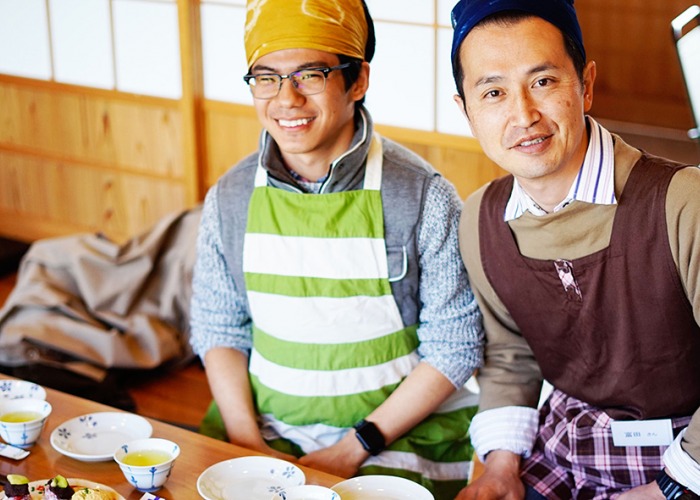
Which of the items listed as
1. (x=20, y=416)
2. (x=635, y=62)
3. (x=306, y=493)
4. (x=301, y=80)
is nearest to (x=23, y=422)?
(x=20, y=416)

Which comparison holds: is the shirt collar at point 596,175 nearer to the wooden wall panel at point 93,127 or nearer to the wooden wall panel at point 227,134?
the wooden wall panel at point 227,134

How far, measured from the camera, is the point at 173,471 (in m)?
1.77

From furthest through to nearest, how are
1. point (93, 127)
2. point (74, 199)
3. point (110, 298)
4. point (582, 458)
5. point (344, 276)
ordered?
point (74, 199)
point (93, 127)
point (110, 298)
point (344, 276)
point (582, 458)

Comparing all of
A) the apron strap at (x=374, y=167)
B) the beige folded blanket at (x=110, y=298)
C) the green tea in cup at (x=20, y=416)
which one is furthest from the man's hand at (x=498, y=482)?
the beige folded blanket at (x=110, y=298)

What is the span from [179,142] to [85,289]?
102 centimetres

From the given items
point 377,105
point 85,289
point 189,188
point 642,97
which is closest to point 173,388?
point 85,289

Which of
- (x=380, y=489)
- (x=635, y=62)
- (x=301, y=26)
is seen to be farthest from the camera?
(x=635, y=62)

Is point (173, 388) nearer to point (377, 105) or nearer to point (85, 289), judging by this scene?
point (85, 289)

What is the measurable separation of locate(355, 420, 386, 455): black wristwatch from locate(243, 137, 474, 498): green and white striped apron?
0.15 feet

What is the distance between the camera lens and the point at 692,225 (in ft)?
5.55

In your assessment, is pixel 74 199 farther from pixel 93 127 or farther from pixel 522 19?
pixel 522 19

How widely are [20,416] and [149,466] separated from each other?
38 cm

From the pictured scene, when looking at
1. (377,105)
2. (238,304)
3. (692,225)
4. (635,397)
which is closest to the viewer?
(692,225)

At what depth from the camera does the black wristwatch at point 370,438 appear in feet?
6.89
